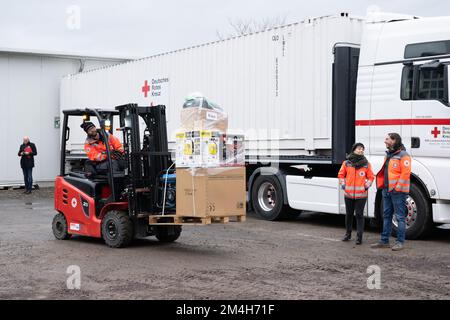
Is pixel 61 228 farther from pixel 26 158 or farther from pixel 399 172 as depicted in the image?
pixel 26 158

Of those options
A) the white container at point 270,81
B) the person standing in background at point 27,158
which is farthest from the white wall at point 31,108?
the white container at point 270,81

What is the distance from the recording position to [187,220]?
9148 millimetres

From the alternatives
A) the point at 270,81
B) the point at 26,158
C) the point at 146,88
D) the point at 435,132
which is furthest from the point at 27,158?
the point at 435,132

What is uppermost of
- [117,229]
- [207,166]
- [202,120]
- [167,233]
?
[202,120]

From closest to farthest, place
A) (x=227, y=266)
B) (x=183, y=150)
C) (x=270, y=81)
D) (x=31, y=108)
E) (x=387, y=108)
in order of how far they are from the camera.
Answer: (x=227, y=266) < (x=183, y=150) < (x=387, y=108) < (x=270, y=81) < (x=31, y=108)

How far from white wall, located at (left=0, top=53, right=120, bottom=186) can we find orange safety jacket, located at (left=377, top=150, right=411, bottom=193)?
16.1 m

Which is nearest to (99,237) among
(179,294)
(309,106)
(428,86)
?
(179,294)

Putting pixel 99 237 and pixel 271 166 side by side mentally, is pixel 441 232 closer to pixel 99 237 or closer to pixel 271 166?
pixel 271 166

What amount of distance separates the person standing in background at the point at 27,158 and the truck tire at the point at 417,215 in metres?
13.7

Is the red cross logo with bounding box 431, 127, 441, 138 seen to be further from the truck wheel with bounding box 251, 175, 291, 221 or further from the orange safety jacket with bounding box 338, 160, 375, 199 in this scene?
the truck wheel with bounding box 251, 175, 291, 221

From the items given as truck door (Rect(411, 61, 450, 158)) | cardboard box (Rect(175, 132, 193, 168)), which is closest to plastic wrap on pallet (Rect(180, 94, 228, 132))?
cardboard box (Rect(175, 132, 193, 168))

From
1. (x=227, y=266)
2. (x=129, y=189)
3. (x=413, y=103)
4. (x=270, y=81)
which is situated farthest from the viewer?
(x=270, y=81)

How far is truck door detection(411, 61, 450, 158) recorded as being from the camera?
33.8ft
